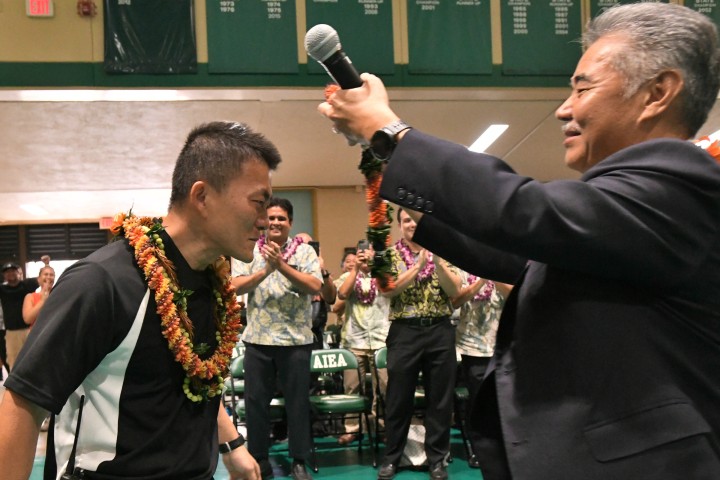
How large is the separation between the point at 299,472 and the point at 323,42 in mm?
4332

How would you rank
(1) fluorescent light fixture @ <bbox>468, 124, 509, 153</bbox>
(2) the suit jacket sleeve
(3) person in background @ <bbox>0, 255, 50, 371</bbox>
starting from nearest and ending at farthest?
(2) the suit jacket sleeve → (3) person in background @ <bbox>0, 255, 50, 371</bbox> → (1) fluorescent light fixture @ <bbox>468, 124, 509, 153</bbox>

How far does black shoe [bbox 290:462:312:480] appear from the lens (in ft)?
16.9

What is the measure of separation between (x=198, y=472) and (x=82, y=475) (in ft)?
0.92

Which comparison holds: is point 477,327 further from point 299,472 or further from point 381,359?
point 299,472

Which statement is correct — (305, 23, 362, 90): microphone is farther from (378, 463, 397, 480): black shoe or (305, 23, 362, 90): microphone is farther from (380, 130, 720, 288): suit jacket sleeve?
(378, 463, 397, 480): black shoe

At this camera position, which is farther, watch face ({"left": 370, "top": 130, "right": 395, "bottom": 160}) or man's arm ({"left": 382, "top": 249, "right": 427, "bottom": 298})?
man's arm ({"left": 382, "top": 249, "right": 427, "bottom": 298})

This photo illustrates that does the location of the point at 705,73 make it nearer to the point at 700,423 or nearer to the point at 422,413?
the point at 700,423

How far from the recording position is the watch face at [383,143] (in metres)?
1.22

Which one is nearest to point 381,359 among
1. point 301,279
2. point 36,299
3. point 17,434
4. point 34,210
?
point 301,279

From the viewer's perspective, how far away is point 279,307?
5.32m

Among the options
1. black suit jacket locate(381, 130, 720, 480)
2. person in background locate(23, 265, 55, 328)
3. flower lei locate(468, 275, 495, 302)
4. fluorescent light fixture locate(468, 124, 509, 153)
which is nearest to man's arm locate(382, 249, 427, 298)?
flower lei locate(468, 275, 495, 302)

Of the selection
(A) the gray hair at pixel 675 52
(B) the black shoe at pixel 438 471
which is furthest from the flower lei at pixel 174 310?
(B) the black shoe at pixel 438 471

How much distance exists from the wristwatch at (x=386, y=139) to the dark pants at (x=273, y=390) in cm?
419

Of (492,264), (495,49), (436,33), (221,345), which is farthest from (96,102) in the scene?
(492,264)
